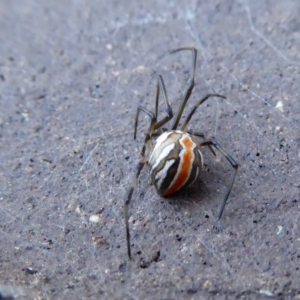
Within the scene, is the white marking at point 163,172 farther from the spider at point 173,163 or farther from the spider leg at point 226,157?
the spider leg at point 226,157

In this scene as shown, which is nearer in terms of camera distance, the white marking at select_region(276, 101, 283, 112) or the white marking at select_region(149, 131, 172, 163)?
the white marking at select_region(149, 131, 172, 163)

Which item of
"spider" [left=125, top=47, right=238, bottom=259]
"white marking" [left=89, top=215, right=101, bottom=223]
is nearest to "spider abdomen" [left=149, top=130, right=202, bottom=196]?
"spider" [left=125, top=47, right=238, bottom=259]

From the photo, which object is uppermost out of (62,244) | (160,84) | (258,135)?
(160,84)

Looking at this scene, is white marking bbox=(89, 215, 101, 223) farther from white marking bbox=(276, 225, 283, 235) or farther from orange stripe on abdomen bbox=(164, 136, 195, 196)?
white marking bbox=(276, 225, 283, 235)

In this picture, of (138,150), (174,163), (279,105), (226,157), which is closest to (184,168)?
(174,163)

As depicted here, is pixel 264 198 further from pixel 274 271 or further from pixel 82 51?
pixel 82 51

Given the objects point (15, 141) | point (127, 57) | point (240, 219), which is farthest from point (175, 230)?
point (127, 57)

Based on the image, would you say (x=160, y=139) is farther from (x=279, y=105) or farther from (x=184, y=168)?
(x=279, y=105)
